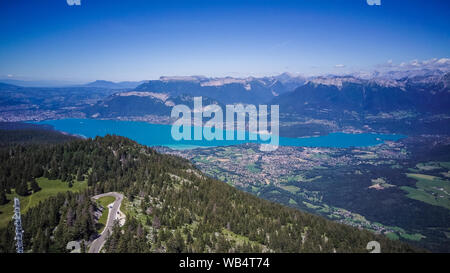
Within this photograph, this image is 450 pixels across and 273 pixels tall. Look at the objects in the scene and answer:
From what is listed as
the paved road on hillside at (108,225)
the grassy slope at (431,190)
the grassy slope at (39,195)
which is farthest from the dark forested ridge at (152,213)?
the grassy slope at (431,190)

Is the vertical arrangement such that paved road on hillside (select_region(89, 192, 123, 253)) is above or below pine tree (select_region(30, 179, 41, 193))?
below

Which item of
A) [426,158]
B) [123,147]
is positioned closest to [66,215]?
[123,147]

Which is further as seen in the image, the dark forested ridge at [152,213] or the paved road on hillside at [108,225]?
the dark forested ridge at [152,213]

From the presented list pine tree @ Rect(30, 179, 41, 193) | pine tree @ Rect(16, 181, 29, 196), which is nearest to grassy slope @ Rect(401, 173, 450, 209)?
pine tree @ Rect(30, 179, 41, 193)

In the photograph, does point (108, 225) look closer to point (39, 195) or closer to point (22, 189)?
point (39, 195)

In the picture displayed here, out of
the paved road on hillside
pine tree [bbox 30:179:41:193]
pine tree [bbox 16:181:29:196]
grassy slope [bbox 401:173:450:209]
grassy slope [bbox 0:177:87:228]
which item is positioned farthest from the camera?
grassy slope [bbox 401:173:450:209]

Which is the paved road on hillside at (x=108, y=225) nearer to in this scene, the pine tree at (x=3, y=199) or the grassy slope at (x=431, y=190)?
the pine tree at (x=3, y=199)

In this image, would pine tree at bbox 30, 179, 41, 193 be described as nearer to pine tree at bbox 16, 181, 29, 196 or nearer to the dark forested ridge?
pine tree at bbox 16, 181, 29, 196
